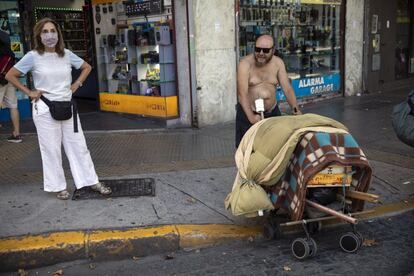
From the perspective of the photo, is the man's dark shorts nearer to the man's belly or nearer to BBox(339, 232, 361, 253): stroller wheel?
the man's belly

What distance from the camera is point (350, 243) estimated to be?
404 cm

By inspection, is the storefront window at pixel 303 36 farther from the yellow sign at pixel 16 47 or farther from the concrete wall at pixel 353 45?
the yellow sign at pixel 16 47

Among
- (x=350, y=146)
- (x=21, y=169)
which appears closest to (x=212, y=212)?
(x=350, y=146)

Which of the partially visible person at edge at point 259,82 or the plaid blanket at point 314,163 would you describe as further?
the partially visible person at edge at point 259,82

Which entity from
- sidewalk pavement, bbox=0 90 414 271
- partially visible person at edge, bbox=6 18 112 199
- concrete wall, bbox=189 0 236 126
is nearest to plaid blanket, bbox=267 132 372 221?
sidewalk pavement, bbox=0 90 414 271

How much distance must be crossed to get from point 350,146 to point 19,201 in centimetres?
336

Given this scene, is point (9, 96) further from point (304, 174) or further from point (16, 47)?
point (304, 174)

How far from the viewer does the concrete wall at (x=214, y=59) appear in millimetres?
8289

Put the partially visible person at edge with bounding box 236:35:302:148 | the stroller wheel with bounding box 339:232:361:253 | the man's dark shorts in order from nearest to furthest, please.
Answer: the stroller wheel with bounding box 339:232:361:253 < the partially visible person at edge with bounding box 236:35:302:148 < the man's dark shorts

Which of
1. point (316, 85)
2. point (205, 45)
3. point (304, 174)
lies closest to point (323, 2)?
point (316, 85)

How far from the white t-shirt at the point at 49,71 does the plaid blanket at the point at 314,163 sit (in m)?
2.38

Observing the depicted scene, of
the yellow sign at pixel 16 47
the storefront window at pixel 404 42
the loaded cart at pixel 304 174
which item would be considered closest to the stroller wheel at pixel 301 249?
the loaded cart at pixel 304 174

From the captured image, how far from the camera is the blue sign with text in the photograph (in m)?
10.8

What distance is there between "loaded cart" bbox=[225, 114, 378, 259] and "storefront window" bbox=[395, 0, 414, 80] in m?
10.8
